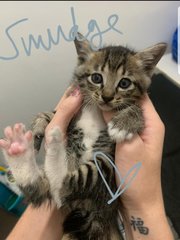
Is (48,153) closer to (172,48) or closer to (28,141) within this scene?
(28,141)

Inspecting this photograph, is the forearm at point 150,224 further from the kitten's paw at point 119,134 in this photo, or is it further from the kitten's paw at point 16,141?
the kitten's paw at point 16,141

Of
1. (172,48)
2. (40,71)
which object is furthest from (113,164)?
(172,48)

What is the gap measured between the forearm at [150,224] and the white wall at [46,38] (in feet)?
2.34

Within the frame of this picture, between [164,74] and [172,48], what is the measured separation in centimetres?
15

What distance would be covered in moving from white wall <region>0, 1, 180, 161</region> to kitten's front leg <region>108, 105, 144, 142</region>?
0.50 meters

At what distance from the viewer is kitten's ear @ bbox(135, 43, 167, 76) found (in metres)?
1.02

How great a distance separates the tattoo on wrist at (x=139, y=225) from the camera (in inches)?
37.6

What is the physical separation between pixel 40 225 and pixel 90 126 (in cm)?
40

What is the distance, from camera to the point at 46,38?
1.29m

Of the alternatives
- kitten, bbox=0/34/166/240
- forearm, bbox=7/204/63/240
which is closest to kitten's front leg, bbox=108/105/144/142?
kitten, bbox=0/34/166/240

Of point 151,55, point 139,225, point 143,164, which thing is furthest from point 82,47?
point 139,225

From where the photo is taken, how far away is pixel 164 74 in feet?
4.88

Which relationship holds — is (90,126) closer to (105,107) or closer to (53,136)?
(105,107)

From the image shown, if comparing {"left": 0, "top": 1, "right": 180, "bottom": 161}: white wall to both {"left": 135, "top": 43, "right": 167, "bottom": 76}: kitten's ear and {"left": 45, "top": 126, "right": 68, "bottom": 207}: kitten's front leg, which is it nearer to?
{"left": 135, "top": 43, "right": 167, "bottom": 76}: kitten's ear
